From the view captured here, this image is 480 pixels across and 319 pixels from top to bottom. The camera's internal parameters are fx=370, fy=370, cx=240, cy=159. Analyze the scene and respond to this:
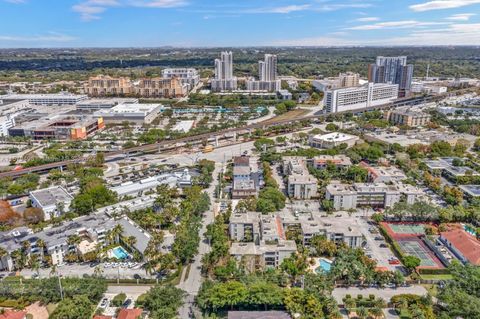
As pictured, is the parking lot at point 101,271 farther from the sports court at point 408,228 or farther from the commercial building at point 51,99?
the commercial building at point 51,99

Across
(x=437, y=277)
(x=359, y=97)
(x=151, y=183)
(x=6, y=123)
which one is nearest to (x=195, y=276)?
(x=437, y=277)

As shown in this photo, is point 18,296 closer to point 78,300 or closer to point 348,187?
point 78,300

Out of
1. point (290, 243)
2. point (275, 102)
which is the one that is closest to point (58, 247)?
point (290, 243)

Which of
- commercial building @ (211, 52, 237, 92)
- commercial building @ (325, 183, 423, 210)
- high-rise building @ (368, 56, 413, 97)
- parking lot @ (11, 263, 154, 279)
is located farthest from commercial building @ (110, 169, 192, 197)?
high-rise building @ (368, 56, 413, 97)

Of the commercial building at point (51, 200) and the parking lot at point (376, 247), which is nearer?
the parking lot at point (376, 247)

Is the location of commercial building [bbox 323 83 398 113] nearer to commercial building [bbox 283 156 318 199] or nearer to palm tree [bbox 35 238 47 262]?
Result: commercial building [bbox 283 156 318 199]

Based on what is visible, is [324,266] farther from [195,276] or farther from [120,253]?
[120,253]

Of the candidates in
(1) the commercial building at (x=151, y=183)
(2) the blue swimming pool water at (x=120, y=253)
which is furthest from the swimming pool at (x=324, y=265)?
(1) the commercial building at (x=151, y=183)
